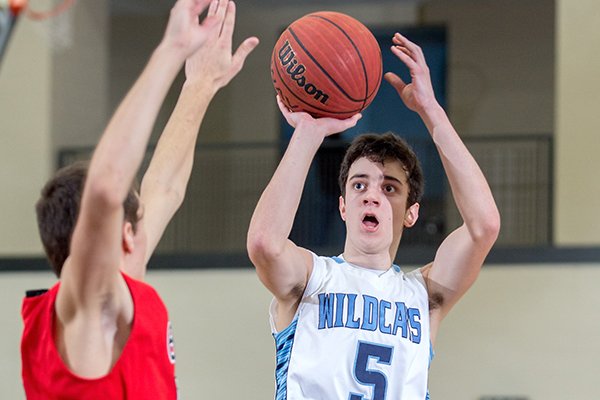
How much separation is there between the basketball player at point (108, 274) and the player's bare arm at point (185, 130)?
300mm

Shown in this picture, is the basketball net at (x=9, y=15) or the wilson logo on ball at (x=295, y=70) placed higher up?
the wilson logo on ball at (x=295, y=70)

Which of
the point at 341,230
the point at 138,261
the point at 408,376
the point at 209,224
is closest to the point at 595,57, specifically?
the point at 341,230

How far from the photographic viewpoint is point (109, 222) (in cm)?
221

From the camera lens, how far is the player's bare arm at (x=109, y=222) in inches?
85.8

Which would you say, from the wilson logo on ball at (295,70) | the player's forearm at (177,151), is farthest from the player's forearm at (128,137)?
the wilson logo on ball at (295,70)

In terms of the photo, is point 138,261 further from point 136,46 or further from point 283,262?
point 136,46

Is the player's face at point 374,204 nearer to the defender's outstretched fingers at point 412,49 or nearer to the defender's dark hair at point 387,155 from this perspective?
the defender's dark hair at point 387,155

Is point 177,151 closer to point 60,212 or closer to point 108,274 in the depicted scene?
point 60,212

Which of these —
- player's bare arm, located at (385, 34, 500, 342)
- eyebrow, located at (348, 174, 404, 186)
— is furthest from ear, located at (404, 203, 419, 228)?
player's bare arm, located at (385, 34, 500, 342)

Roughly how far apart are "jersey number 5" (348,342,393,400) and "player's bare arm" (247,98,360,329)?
37cm

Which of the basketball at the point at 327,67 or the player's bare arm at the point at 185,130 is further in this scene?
the basketball at the point at 327,67

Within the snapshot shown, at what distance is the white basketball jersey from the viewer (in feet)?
10.8

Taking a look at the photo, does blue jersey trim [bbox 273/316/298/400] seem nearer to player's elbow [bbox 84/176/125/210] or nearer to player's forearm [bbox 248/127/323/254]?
player's forearm [bbox 248/127/323/254]

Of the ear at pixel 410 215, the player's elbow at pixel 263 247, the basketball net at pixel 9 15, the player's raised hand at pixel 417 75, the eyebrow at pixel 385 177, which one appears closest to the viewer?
the basketball net at pixel 9 15
